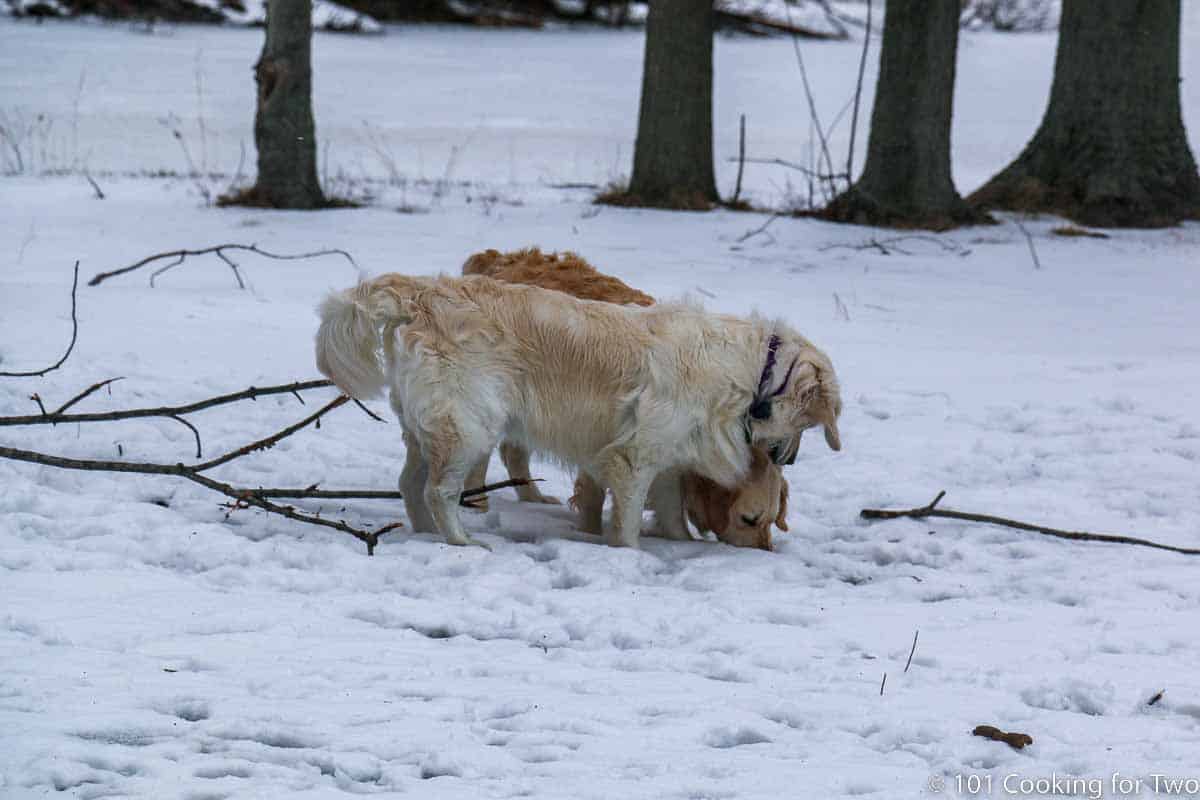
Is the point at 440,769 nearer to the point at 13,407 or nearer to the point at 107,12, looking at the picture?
the point at 13,407

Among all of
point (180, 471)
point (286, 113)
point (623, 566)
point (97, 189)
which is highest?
point (286, 113)

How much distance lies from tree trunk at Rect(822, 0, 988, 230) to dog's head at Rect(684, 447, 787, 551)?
270 inches

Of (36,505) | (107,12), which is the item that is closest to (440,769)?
(36,505)

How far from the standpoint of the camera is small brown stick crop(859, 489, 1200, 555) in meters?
5.70

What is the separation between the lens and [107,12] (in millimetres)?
29453

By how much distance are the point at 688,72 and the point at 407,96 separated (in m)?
10.7

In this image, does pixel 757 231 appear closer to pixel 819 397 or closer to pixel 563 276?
pixel 563 276

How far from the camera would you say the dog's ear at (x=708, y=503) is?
231 inches

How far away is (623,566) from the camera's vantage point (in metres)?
5.28

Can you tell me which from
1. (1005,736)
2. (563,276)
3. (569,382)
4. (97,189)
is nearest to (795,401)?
(569,382)

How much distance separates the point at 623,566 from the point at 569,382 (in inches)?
30.9

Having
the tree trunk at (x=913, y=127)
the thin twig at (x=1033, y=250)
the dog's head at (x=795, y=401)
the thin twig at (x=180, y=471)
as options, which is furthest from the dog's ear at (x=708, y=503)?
the tree trunk at (x=913, y=127)

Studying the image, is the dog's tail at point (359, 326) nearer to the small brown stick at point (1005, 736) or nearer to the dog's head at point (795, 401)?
the dog's head at point (795, 401)

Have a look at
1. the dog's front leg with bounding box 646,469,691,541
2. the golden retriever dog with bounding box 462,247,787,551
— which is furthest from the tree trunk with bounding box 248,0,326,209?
the dog's front leg with bounding box 646,469,691,541
